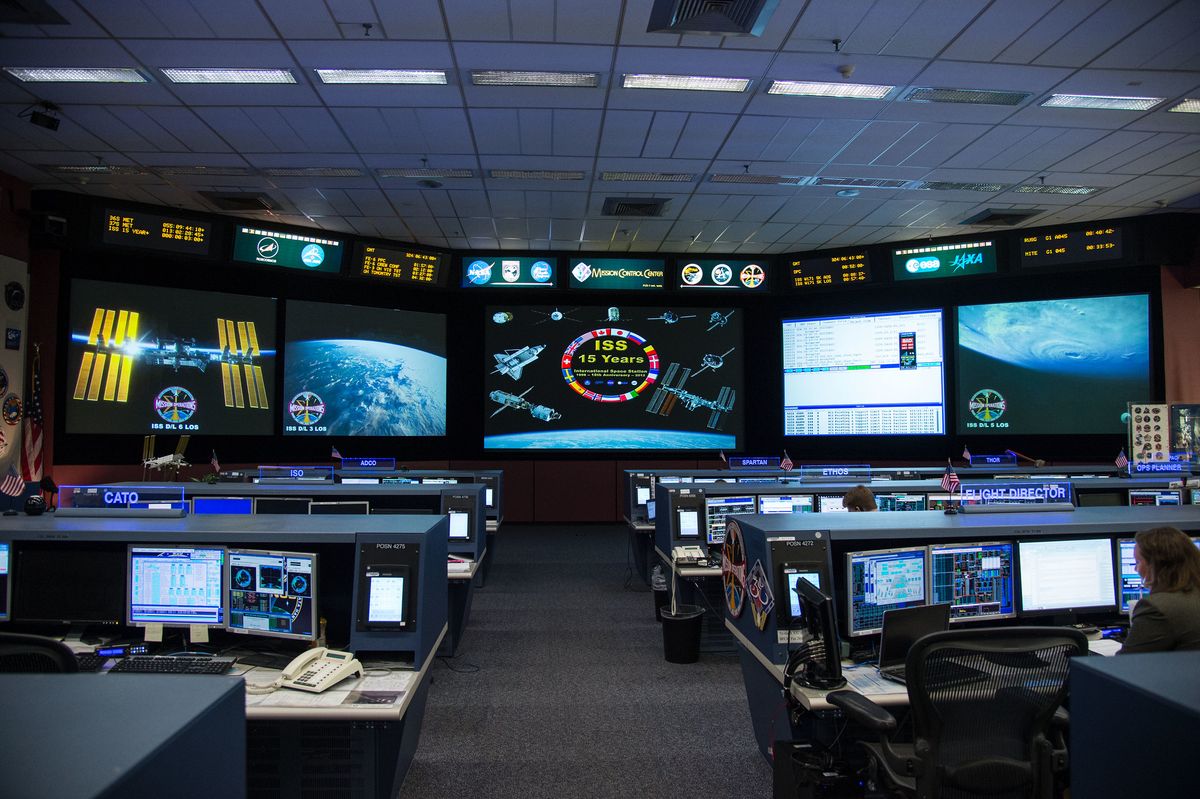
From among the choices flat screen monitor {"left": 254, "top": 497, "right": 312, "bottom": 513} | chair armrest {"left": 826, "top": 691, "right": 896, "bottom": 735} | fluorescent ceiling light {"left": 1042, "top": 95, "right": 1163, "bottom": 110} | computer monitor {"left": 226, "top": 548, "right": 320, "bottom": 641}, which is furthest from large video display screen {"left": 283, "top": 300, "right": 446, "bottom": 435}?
chair armrest {"left": 826, "top": 691, "right": 896, "bottom": 735}

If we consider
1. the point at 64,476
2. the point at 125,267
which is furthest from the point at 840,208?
the point at 64,476

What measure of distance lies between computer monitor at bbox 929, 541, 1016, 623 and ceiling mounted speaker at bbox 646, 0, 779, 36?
9.58 feet

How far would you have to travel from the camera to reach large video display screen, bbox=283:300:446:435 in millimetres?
8555

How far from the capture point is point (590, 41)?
4.13m

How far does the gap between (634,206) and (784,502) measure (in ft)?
12.5

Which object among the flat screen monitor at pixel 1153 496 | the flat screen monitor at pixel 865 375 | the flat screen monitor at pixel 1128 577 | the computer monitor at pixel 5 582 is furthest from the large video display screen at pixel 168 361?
the flat screen monitor at pixel 1153 496

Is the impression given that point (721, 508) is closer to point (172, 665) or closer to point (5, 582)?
point (172, 665)

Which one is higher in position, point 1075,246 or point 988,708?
point 1075,246

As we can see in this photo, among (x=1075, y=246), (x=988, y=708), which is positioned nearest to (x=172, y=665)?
(x=988, y=708)

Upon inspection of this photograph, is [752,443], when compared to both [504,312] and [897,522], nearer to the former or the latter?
[504,312]

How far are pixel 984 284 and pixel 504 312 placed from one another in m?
6.49

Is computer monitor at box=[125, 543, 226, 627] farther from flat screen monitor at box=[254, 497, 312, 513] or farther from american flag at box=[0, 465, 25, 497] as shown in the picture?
american flag at box=[0, 465, 25, 497]

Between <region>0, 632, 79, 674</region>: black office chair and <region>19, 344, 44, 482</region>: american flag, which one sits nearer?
<region>0, 632, 79, 674</region>: black office chair

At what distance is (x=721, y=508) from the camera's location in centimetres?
504
